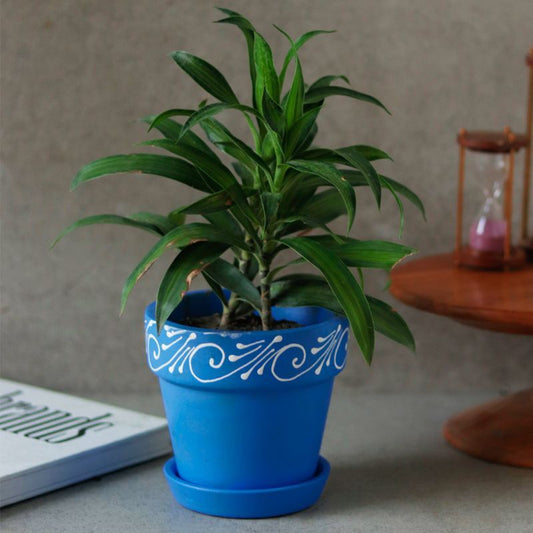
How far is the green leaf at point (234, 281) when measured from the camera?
4.06 ft

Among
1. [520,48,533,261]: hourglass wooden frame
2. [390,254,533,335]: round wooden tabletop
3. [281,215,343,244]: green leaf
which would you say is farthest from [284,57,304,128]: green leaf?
[520,48,533,261]: hourglass wooden frame

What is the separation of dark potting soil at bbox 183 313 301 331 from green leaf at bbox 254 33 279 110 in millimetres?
294

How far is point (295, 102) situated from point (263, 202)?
0.42 ft

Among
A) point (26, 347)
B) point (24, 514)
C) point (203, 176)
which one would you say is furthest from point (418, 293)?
point (26, 347)

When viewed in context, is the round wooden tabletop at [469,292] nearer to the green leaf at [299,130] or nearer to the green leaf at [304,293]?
the green leaf at [304,293]

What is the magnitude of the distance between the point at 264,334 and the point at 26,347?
0.80 meters

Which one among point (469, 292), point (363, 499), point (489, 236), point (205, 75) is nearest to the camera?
point (205, 75)

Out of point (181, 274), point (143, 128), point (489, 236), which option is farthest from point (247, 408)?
point (143, 128)

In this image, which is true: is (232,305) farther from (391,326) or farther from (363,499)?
(363,499)

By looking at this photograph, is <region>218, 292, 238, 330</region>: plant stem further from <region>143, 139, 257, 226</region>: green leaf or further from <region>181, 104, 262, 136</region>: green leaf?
<region>181, 104, 262, 136</region>: green leaf

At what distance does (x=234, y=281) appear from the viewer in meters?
1.24

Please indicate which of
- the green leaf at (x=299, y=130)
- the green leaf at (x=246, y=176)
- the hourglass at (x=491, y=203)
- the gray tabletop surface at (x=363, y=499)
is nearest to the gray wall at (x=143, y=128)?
the hourglass at (x=491, y=203)

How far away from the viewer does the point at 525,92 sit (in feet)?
5.83

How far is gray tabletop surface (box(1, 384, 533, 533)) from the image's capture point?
1.25 metres
